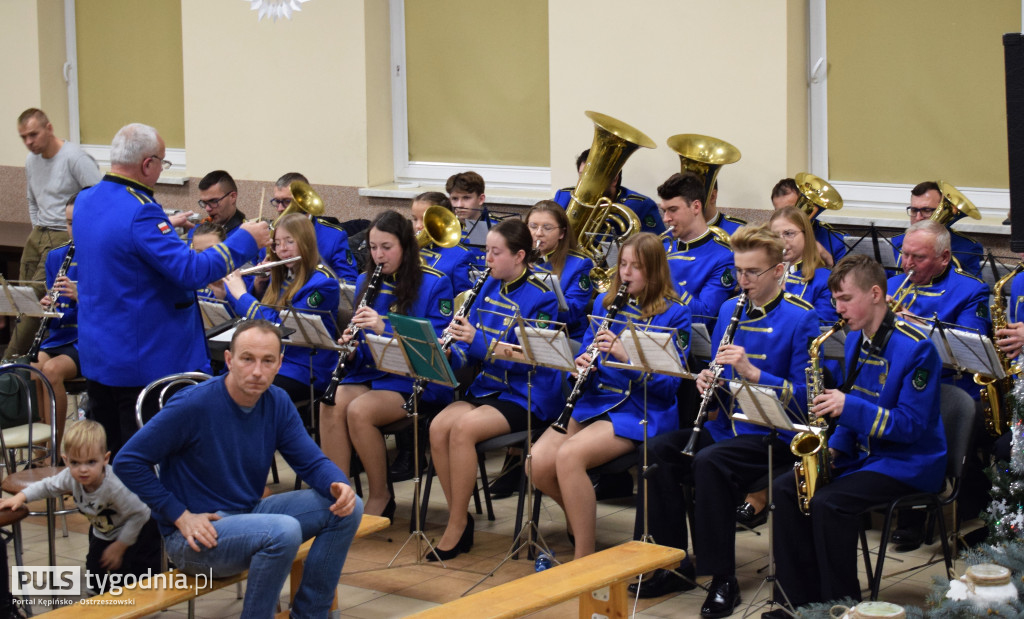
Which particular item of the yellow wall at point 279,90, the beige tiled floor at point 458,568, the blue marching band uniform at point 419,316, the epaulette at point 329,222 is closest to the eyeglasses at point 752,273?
the beige tiled floor at point 458,568

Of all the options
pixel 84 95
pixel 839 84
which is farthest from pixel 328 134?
pixel 839 84

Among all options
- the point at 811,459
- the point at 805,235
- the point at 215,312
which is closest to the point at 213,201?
the point at 215,312

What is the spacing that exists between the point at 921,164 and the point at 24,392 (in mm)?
4625

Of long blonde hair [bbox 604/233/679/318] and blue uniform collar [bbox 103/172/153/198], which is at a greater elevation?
blue uniform collar [bbox 103/172/153/198]

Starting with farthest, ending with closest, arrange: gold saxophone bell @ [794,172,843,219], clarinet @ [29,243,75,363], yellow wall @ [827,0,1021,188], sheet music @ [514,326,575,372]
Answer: yellow wall @ [827,0,1021,188] → clarinet @ [29,243,75,363] → gold saxophone bell @ [794,172,843,219] → sheet music @ [514,326,575,372]

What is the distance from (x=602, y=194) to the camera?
6184 mm

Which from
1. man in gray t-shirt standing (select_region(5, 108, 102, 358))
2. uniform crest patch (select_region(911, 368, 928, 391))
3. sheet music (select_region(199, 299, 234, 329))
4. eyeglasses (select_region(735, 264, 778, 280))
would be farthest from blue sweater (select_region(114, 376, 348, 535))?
man in gray t-shirt standing (select_region(5, 108, 102, 358))

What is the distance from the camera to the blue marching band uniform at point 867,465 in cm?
386

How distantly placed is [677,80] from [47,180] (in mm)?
3969

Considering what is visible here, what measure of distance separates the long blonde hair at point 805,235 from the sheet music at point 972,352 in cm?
102

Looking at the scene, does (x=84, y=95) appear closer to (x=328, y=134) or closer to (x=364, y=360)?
(x=328, y=134)

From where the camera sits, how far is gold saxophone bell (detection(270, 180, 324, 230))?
6668mm

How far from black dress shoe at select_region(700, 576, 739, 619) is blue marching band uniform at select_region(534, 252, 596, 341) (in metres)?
1.54

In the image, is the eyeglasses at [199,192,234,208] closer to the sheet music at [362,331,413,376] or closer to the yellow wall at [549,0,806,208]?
the yellow wall at [549,0,806,208]
